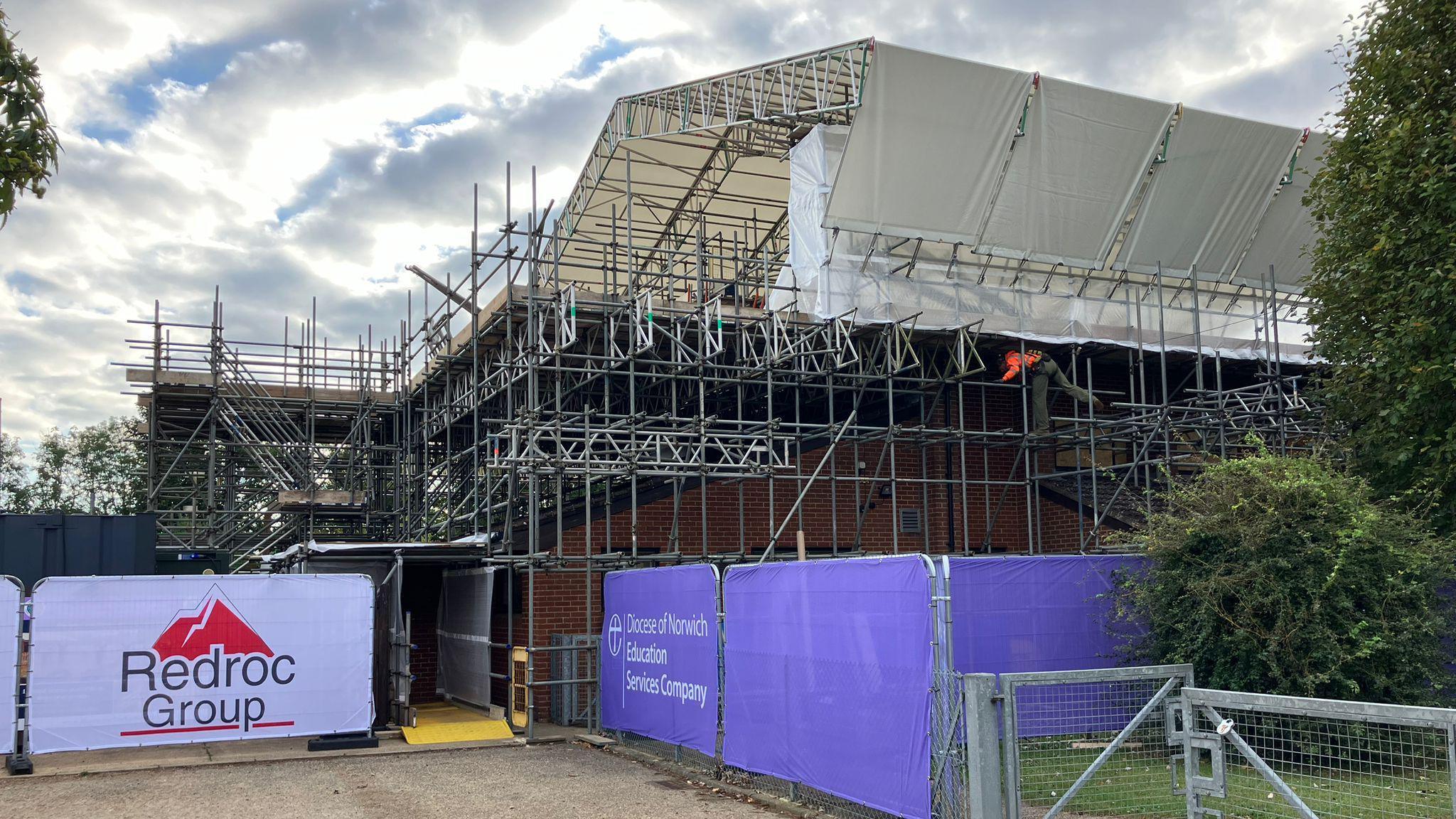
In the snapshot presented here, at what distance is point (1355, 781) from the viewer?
29.6 ft

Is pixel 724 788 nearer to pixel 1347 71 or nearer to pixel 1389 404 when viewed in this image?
pixel 1389 404

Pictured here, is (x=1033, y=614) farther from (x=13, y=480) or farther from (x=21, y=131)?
(x=13, y=480)

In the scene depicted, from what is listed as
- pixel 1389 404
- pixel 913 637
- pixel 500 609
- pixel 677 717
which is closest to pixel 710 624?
pixel 677 717

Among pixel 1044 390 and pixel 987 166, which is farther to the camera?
pixel 1044 390

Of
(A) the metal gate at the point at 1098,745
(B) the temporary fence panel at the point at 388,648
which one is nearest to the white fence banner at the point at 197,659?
(B) the temporary fence panel at the point at 388,648

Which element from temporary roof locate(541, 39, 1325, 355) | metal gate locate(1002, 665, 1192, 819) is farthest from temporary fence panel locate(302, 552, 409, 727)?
metal gate locate(1002, 665, 1192, 819)

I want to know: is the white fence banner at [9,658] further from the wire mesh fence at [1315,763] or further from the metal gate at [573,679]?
the wire mesh fence at [1315,763]

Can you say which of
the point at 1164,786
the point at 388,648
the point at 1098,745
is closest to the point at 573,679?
the point at 388,648

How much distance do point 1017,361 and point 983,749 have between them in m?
11.5

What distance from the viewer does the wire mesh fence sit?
246 inches

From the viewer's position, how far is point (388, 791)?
36.5 ft

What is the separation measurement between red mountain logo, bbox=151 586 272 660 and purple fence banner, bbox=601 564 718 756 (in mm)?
3987

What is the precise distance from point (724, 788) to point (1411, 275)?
9672mm

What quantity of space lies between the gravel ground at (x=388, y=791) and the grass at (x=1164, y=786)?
7.39 ft
